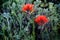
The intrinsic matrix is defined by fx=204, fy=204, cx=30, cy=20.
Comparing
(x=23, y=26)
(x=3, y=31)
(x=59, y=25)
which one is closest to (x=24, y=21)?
(x=23, y=26)

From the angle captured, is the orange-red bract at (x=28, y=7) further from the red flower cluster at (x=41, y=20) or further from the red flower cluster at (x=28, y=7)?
the red flower cluster at (x=41, y=20)

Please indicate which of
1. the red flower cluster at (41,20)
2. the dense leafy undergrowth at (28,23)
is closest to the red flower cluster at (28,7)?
the dense leafy undergrowth at (28,23)

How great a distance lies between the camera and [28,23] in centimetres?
196

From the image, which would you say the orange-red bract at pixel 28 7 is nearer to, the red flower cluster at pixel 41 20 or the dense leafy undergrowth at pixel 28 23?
the dense leafy undergrowth at pixel 28 23

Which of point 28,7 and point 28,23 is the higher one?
point 28,7

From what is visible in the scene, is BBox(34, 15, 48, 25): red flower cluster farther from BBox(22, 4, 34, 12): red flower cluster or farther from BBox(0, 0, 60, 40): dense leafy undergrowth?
BBox(22, 4, 34, 12): red flower cluster

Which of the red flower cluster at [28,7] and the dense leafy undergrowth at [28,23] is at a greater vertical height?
the red flower cluster at [28,7]

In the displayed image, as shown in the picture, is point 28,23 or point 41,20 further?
point 28,23

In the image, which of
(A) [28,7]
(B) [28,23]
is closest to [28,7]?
(A) [28,7]

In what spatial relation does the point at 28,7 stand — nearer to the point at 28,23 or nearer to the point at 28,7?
the point at 28,7

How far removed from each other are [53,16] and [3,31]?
1.78ft

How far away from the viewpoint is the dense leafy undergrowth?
1.95 metres

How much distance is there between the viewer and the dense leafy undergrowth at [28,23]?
1947mm

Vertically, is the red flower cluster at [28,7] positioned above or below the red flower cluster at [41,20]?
above
